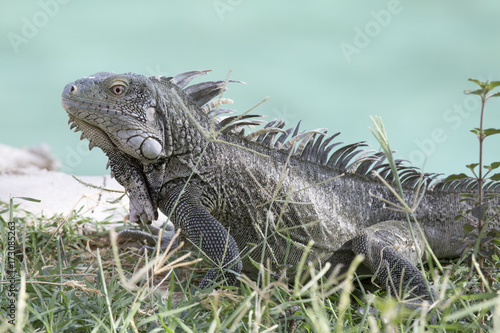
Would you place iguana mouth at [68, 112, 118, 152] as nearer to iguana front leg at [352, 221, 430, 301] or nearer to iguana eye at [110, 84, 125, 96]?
iguana eye at [110, 84, 125, 96]

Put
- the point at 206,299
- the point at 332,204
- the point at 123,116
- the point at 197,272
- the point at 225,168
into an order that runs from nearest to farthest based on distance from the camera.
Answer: the point at 206,299 → the point at 123,116 → the point at 225,168 → the point at 332,204 → the point at 197,272

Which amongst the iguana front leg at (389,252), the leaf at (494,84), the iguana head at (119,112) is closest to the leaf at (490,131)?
the leaf at (494,84)

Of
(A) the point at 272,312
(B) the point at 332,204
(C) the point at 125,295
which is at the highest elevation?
(B) the point at 332,204

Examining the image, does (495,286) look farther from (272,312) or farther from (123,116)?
(123,116)

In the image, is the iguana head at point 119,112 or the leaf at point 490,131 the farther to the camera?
the iguana head at point 119,112

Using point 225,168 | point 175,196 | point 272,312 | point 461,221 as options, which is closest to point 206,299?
point 272,312

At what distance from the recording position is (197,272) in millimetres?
5055

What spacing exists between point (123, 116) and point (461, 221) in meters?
3.61

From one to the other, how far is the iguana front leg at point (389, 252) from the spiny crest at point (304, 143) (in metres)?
0.56

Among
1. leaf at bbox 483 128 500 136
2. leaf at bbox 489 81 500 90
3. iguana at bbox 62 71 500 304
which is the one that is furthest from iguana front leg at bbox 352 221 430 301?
leaf at bbox 489 81 500 90

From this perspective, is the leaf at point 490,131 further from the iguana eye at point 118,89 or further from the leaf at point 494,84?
the iguana eye at point 118,89

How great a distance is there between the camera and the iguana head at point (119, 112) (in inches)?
144

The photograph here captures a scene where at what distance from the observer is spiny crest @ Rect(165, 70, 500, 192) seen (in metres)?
4.34

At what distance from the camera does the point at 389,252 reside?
4.33 m
